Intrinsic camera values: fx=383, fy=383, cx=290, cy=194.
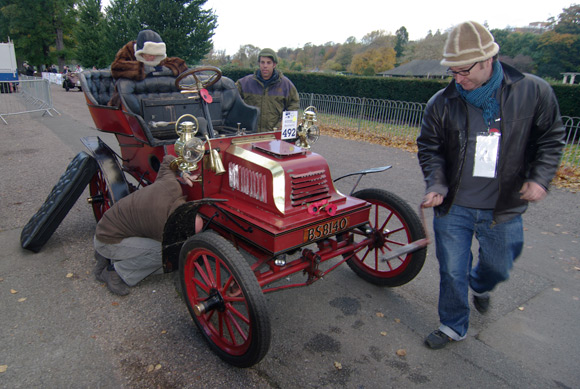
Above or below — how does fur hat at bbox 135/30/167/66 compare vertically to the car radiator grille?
above

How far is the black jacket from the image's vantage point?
2199 mm

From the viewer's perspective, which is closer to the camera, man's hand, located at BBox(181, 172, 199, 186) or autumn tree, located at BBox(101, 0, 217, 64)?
man's hand, located at BBox(181, 172, 199, 186)

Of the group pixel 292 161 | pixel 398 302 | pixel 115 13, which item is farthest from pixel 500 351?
pixel 115 13

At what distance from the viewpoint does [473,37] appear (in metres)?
2.14

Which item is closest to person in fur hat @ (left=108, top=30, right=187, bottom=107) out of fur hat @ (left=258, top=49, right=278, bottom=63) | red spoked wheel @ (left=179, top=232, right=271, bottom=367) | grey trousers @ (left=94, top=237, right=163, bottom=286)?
fur hat @ (left=258, top=49, right=278, bottom=63)

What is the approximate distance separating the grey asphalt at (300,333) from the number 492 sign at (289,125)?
1332 millimetres

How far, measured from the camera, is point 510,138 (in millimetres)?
2234

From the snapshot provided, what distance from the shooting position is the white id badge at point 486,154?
2236 millimetres

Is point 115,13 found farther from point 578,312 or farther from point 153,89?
point 578,312

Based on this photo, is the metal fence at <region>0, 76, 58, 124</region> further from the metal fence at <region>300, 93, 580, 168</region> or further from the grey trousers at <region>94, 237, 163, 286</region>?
the grey trousers at <region>94, 237, 163, 286</region>

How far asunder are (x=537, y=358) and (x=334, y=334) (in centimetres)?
138

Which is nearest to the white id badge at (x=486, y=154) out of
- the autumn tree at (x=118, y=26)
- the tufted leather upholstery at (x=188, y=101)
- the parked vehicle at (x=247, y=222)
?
the parked vehicle at (x=247, y=222)

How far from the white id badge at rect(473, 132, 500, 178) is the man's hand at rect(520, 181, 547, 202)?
0.60 ft

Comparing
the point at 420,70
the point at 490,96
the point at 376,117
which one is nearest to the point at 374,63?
the point at 420,70
